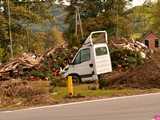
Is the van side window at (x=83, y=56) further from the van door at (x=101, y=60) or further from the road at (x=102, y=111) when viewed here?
the road at (x=102, y=111)

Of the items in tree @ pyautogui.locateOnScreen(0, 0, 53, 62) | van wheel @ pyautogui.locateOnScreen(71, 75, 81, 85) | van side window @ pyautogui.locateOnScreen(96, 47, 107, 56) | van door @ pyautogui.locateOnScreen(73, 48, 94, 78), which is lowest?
van wheel @ pyautogui.locateOnScreen(71, 75, 81, 85)

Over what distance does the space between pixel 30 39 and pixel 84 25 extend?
15.7 metres

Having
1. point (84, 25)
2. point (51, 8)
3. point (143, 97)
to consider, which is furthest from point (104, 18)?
point (143, 97)

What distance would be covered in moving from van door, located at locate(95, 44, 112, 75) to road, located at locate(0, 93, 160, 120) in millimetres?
8437

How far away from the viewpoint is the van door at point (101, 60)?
28.1 metres

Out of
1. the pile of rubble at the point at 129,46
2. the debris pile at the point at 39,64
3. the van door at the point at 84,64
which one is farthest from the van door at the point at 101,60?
the debris pile at the point at 39,64

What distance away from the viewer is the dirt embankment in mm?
24078

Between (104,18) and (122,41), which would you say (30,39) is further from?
(122,41)

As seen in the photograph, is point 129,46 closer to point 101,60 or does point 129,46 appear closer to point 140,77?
point 101,60

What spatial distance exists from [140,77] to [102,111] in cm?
901

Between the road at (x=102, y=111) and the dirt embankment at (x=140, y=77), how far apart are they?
4371 mm

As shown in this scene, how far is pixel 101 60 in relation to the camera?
2828cm

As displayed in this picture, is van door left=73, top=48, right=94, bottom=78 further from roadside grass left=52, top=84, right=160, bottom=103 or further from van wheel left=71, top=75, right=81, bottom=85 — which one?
Result: roadside grass left=52, top=84, right=160, bottom=103

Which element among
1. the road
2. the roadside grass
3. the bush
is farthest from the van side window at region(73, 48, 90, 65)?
the road
